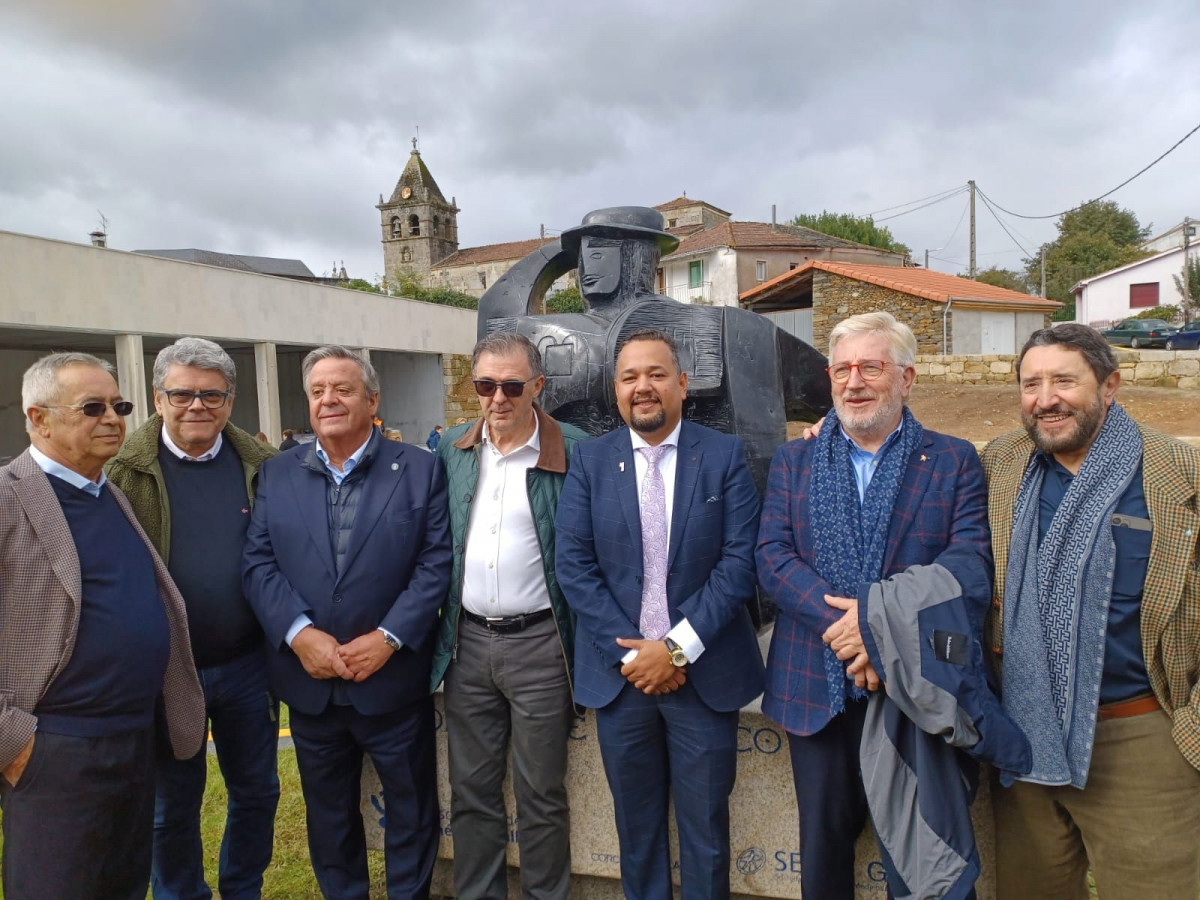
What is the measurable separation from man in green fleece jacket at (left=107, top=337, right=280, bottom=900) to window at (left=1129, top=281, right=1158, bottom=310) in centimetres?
3592

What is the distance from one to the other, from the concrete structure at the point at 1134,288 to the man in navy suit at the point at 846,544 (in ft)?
106

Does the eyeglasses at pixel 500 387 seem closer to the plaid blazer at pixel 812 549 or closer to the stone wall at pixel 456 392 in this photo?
the plaid blazer at pixel 812 549

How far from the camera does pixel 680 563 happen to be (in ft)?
7.02

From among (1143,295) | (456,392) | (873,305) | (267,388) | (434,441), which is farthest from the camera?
(1143,295)

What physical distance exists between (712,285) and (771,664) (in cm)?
2623

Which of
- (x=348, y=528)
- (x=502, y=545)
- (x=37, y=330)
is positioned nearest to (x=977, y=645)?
(x=502, y=545)

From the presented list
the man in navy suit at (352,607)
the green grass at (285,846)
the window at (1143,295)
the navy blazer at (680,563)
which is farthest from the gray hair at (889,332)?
the window at (1143,295)

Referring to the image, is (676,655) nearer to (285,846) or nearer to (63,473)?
(63,473)

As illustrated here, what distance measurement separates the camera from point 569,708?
2.34m

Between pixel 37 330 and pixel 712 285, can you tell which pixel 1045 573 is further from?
pixel 712 285

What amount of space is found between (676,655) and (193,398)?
159 cm

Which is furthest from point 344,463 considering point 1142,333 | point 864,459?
point 1142,333

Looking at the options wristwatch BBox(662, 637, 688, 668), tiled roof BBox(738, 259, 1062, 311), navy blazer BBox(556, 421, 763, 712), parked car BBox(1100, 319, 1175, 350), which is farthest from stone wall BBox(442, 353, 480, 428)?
wristwatch BBox(662, 637, 688, 668)

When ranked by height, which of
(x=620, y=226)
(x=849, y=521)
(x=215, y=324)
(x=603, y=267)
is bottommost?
(x=849, y=521)
